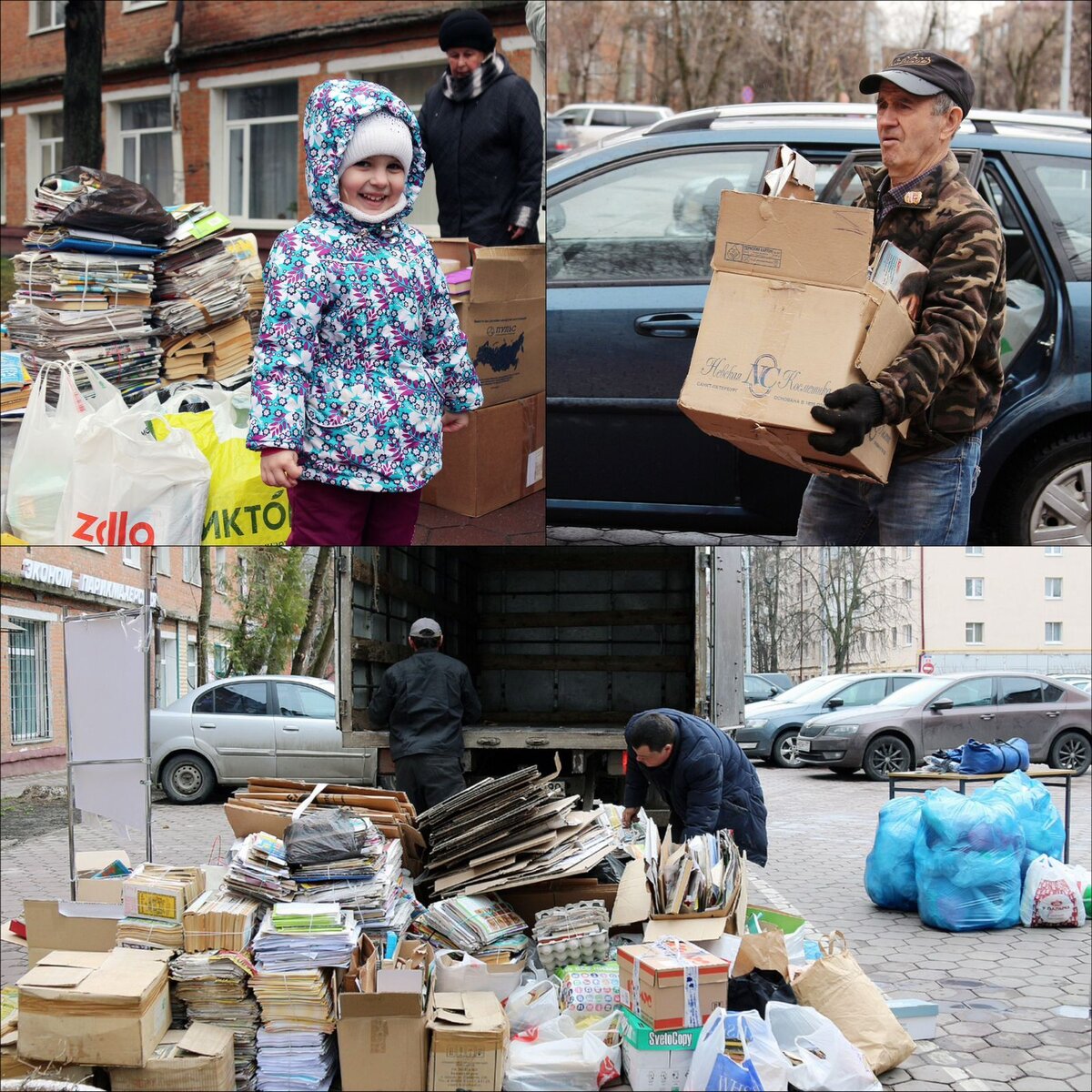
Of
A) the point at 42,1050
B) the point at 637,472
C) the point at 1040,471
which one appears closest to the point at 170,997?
the point at 42,1050

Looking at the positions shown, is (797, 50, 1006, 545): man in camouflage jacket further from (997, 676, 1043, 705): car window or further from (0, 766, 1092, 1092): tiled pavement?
(997, 676, 1043, 705): car window

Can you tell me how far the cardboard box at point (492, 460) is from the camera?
14.8 ft

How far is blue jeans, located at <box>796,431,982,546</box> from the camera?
364cm

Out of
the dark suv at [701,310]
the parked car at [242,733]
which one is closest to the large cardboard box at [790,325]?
the dark suv at [701,310]

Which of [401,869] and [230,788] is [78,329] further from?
[230,788]

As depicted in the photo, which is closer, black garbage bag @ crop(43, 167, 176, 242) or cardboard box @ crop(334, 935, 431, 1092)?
cardboard box @ crop(334, 935, 431, 1092)

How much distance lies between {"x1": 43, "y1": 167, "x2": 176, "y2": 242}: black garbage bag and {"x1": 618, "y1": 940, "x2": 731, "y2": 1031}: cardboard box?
3781 millimetres

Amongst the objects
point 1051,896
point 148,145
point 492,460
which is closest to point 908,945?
point 1051,896

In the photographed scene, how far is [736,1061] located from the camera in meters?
3.64

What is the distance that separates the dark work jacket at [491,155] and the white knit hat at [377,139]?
29.1 inches

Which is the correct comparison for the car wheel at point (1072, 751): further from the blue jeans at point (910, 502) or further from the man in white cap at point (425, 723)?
the blue jeans at point (910, 502)

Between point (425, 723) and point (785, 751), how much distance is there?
609 centimetres

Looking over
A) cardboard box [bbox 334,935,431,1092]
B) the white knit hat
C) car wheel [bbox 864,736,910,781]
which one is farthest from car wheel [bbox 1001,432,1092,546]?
car wheel [bbox 864,736,910,781]

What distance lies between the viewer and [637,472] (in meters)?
4.38
